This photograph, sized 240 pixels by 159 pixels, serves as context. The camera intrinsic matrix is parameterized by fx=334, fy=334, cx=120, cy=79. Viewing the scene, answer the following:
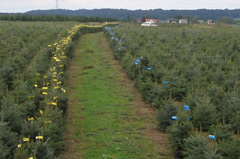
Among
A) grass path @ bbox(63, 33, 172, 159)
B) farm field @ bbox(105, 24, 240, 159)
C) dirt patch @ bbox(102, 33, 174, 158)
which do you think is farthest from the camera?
dirt patch @ bbox(102, 33, 174, 158)

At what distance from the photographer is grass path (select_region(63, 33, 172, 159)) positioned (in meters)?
7.32

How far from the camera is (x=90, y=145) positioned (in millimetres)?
7602

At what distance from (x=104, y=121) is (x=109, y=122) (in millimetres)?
158

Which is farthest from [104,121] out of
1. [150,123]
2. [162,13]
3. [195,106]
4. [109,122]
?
[162,13]

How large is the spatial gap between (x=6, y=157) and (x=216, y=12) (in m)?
140

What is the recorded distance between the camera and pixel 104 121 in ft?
30.3

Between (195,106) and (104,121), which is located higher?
(195,106)

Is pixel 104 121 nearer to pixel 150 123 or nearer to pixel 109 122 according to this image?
pixel 109 122

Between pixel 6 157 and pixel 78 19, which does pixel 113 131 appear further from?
pixel 78 19

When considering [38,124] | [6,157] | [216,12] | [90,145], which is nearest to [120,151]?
[90,145]

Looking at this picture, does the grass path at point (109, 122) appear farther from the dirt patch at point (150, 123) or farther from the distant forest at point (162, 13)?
the distant forest at point (162, 13)

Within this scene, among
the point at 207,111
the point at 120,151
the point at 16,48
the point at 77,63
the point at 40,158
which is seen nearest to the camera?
the point at 40,158

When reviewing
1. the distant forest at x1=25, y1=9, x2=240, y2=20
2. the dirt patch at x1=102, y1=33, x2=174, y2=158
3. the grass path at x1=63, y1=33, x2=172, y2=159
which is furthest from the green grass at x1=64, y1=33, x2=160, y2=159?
the distant forest at x1=25, y1=9, x2=240, y2=20

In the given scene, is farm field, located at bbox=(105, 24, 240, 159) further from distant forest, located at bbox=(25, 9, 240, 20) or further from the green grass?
distant forest, located at bbox=(25, 9, 240, 20)
